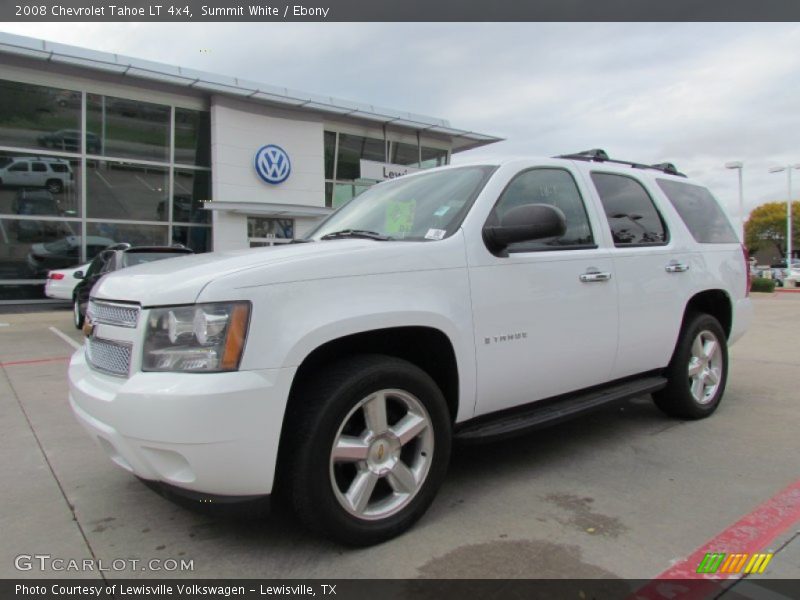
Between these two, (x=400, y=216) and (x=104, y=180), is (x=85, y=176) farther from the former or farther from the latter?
(x=400, y=216)

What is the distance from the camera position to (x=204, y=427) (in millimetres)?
2244

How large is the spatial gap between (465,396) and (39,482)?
2645mm

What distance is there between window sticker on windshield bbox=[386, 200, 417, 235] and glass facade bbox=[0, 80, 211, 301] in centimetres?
1601

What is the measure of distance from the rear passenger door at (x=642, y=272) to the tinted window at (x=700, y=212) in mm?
330

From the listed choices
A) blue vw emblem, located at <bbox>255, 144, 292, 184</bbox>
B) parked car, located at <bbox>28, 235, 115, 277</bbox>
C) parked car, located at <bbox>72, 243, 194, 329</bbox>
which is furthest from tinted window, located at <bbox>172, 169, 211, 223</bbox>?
parked car, located at <bbox>72, 243, 194, 329</bbox>

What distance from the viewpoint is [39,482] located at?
11.6 feet

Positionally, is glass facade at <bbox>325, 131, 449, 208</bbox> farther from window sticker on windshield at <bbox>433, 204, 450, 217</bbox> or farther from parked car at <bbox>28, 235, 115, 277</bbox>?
window sticker on windshield at <bbox>433, 204, 450, 217</bbox>

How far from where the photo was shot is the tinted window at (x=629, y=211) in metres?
3.98

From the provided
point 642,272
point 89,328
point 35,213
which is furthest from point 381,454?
point 35,213

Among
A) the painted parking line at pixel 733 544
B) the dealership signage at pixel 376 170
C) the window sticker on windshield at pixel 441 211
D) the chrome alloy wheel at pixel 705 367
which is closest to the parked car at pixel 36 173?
the dealership signage at pixel 376 170

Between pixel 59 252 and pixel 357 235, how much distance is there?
16325 millimetres

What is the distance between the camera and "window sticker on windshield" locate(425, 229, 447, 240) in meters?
3.03

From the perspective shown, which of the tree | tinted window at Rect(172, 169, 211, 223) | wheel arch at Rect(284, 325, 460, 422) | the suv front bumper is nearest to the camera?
the suv front bumper

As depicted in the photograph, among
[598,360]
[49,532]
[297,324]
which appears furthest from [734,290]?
[49,532]
